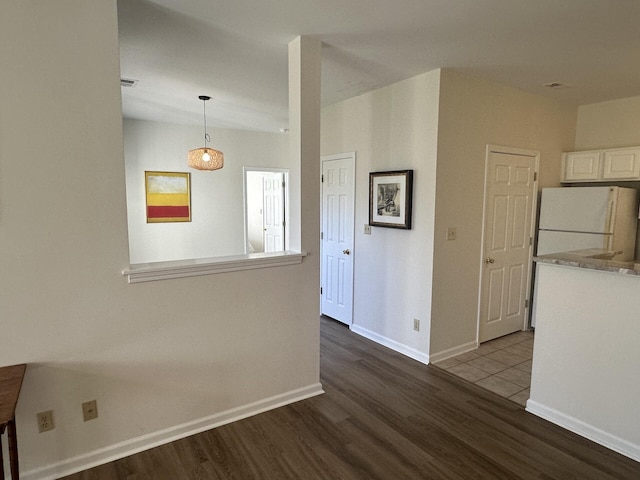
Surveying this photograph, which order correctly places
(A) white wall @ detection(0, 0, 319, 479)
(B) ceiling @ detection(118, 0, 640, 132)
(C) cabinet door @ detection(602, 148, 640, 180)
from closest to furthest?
(A) white wall @ detection(0, 0, 319, 479)
(B) ceiling @ detection(118, 0, 640, 132)
(C) cabinet door @ detection(602, 148, 640, 180)

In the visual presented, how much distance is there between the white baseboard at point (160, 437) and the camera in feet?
6.37

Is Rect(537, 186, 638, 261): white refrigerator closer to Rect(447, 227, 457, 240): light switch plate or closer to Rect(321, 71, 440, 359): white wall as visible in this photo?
Rect(447, 227, 457, 240): light switch plate

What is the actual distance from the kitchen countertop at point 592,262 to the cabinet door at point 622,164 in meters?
1.57

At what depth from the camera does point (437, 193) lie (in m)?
3.16

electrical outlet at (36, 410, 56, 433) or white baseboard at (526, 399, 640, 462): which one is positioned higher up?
electrical outlet at (36, 410, 56, 433)

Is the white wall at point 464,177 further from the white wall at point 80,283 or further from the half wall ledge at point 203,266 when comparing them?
the white wall at point 80,283

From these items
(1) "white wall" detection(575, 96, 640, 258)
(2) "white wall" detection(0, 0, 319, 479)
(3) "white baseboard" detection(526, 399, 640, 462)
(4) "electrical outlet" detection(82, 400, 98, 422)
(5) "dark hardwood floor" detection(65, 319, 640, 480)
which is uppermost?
(1) "white wall" detection(575, 96, 640, 258)

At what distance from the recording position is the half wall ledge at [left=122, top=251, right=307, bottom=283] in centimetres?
205

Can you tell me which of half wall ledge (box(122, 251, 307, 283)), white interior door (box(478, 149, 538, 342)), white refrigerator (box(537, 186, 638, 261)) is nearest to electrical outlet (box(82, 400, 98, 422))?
half wall ledge (box(122, 251, 307, 283))

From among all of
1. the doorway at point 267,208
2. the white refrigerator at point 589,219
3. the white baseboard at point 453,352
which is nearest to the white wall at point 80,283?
the white baseboard at point 453,352

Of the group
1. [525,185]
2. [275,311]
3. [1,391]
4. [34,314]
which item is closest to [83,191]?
[34,314]

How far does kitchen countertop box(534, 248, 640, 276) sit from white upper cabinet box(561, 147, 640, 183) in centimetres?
159

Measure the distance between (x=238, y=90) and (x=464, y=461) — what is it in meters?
3.61

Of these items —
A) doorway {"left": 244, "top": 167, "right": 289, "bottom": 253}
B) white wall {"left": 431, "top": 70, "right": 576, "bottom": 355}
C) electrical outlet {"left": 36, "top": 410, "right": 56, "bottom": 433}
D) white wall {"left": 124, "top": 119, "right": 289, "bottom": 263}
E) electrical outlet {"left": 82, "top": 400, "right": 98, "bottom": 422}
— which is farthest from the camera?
doorway {"left": 244, "top": 167, "right": 289, "bottom": 253}
